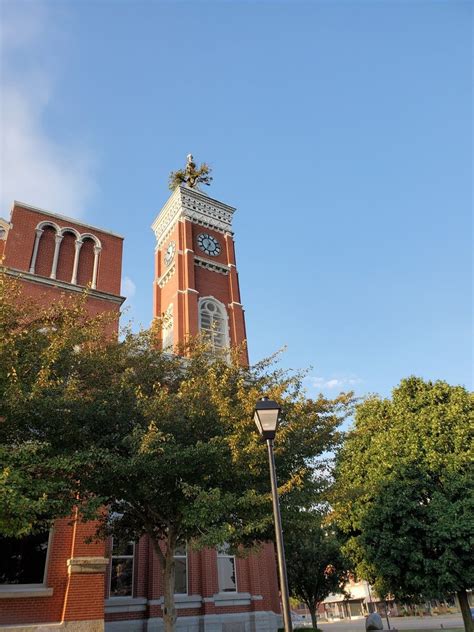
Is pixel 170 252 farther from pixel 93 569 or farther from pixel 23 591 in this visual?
pixel 23 591

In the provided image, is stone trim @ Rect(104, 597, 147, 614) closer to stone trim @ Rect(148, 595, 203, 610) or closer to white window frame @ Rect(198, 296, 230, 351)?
stone trim @ Rect(148, 595, 203, 610)

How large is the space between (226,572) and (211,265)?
823 inches

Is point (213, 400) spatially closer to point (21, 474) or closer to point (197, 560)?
point (21, 474)

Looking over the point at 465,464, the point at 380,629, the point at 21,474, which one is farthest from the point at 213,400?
the point at 380,629

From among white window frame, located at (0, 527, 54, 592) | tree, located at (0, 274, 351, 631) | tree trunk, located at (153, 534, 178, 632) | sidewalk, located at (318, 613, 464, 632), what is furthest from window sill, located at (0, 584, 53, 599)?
sidewalk, located at (318, 613, 464, 632)

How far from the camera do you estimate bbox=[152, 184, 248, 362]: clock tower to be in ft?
107

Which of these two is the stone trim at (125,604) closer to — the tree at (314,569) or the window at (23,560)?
the window at (23,560)

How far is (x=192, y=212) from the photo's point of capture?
37.2m

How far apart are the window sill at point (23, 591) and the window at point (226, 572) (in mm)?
9363

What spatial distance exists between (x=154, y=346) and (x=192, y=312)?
17738 millimetres

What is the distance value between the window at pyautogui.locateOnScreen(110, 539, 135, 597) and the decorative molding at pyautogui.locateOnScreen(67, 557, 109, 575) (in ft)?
13.1

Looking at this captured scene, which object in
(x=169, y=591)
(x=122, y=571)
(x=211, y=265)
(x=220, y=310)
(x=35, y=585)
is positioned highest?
(x=211, y=265)

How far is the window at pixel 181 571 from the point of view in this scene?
19.8 m

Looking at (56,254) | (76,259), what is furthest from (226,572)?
(56,254)
